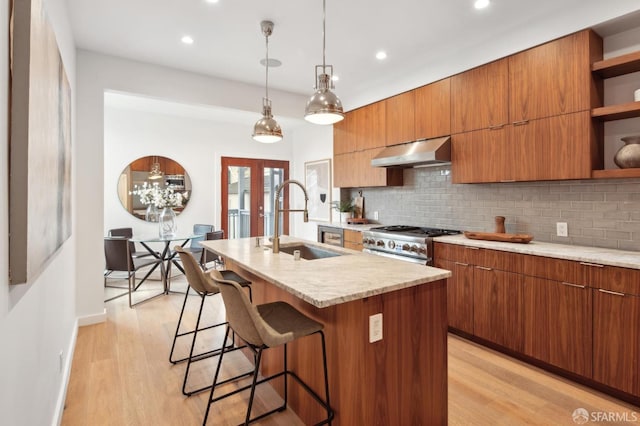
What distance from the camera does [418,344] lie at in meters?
1.80

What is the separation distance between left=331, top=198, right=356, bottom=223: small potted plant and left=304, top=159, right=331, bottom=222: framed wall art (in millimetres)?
304

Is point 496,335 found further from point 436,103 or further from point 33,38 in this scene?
point 33,38

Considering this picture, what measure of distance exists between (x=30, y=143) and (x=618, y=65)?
3494 mm

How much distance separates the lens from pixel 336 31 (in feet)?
10.4

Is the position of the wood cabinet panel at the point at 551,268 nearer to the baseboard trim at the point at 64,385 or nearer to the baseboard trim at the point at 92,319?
the baseboard trim at the point at 64,385

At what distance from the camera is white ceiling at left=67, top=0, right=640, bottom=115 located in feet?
8.96

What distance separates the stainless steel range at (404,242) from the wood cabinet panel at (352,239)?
130 mm

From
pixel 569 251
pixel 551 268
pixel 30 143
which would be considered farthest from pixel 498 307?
pixel 30 143

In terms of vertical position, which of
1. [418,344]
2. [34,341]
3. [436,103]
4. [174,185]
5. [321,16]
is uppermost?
[321,16]

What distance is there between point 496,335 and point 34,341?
3058 millimetres

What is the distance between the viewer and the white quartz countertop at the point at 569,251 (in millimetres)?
2203

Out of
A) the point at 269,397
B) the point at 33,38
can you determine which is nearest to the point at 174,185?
the point at 269,397

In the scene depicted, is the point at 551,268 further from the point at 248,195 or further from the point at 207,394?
the point at 248,195

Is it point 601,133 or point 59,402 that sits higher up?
point 601,133
